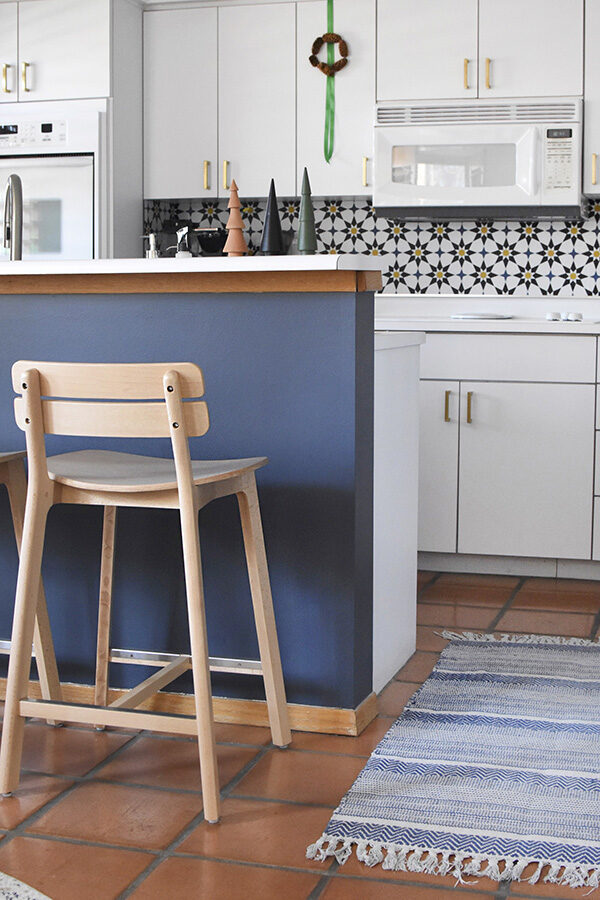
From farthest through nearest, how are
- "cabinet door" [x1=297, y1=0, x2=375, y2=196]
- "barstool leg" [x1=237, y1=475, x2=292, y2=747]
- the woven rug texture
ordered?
"cabinet door" [x1=297, y1=0, x2=375, y2=196] → "barstool leg" [x1=237, y1=475, x2=292, y2=747] → the woven rug texture

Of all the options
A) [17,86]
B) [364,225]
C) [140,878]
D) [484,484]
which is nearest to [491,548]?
[484,484]

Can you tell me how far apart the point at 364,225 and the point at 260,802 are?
3.30 m

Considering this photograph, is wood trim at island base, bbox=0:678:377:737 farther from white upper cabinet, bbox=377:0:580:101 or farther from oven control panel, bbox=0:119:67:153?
white upper cabinet, bbox=377:0:580:101

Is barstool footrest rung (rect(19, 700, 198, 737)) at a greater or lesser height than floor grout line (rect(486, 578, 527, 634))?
A: greater

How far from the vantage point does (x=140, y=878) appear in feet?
5.96

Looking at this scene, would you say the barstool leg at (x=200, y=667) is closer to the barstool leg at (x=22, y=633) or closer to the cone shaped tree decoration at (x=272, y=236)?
the barstool leg at (x=22, y=633)

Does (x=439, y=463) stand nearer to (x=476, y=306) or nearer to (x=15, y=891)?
(x=476, y=306)

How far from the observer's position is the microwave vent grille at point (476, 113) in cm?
437

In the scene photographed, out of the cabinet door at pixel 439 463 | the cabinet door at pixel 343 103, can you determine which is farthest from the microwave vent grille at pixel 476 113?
the cabinet door at pixel 439 463

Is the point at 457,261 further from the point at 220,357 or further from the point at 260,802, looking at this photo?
the point at 260,802

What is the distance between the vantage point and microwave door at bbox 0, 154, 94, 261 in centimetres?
463

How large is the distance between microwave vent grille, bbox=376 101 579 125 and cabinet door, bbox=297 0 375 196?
136 millimetres

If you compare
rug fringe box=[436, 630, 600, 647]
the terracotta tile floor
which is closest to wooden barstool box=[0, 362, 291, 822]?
the terracotta tile floor

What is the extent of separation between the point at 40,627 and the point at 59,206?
8.60 feet
